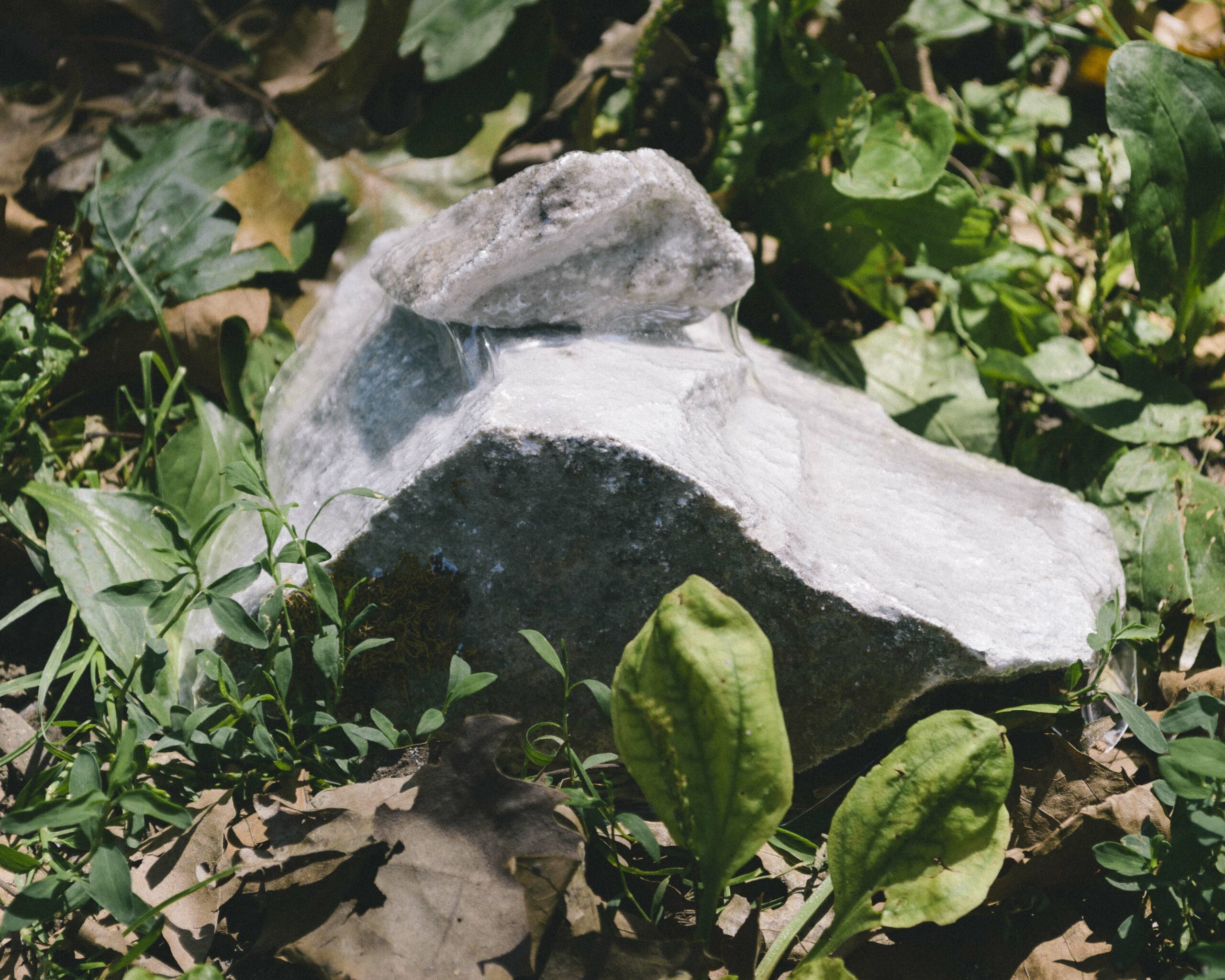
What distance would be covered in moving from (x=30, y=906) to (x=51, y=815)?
0.46 feet

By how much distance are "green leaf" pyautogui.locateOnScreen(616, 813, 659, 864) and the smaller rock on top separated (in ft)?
3.24

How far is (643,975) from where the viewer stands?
1.45 m

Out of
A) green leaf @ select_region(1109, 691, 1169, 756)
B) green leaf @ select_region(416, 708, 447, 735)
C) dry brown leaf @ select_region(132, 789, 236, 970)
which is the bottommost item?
dry brown leaf @ select_region(132, 789, 236, 970)

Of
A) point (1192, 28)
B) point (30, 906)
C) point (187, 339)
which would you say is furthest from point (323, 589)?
point (1192, 28)

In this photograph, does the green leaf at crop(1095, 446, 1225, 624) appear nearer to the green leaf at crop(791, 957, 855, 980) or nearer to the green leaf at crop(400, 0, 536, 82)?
the green leaf at crop(791, 957, 855, 980)

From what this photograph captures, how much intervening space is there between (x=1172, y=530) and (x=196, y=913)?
7.09ft

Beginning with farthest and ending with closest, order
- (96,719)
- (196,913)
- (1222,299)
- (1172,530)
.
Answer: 1. (1222,299)
2. (1172,530)
3. (96,719)
4. (196,913)

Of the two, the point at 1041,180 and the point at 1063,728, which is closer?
the point at 1063,728

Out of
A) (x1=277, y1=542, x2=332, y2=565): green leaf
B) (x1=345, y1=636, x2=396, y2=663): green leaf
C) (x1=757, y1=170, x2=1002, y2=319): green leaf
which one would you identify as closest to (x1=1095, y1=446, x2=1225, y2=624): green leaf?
(x1=757, y1=170, x2=1002, y2=319): green leaf

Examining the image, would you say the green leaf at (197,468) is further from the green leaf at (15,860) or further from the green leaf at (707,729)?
the green leaf at (707,729)

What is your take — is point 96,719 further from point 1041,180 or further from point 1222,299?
point 1041,180

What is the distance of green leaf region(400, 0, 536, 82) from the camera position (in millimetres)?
2803

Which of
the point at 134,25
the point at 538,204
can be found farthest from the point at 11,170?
the point at 538,204

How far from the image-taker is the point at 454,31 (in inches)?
112
